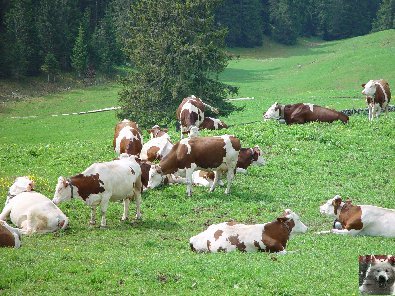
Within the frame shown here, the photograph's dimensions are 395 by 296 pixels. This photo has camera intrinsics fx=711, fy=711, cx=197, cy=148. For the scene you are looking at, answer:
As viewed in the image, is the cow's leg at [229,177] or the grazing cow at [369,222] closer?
the grazing cow at [369,222]

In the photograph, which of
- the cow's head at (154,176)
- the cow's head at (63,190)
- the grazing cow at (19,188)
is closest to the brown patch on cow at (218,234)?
the cow's head at (63,190)

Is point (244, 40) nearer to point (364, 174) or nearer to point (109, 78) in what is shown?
point (109, 78)

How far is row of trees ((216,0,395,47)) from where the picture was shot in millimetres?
116750

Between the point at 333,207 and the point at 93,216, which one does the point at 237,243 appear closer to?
the point at 333,207

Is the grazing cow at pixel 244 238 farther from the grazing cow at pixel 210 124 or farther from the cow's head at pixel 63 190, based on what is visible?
the grazing cow at pixel 210 124

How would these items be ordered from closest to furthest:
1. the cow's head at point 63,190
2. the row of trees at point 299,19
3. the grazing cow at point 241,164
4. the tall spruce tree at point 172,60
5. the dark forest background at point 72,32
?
the cow's head at point 63,190 < the grazing cow at point 241,164 < the tall spruce tree at point 172,60 < the dark forest background at point 72,32 < the row of trees at point 299,19

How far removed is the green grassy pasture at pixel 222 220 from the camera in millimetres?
11656

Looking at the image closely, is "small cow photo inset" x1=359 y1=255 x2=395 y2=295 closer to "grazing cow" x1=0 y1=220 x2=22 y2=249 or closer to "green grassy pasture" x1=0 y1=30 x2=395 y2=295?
"green grassy pasture" x1=0 y1=30 x2=395 y2=295

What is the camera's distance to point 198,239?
601 inches

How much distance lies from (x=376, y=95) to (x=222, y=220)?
15923 millimetres

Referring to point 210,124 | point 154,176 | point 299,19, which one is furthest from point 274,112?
point 299,19

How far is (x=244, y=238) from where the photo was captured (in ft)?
49.0

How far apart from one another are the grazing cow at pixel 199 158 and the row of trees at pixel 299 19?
95.7 meters

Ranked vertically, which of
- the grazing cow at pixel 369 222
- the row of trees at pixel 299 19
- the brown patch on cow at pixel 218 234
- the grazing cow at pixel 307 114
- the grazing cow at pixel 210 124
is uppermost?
the brown patch on cow at pixel 218 234
